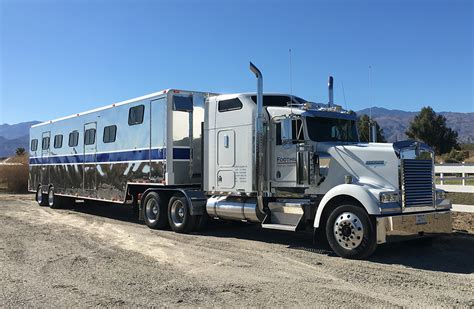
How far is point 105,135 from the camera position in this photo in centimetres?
1503

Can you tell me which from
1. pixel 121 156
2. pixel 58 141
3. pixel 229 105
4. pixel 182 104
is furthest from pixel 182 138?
pixel 58 141

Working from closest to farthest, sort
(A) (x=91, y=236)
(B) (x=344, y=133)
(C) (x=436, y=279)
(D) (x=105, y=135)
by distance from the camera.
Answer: (C) (x=436, y=279) → (B) (x=344, y=133) → (A) (x=91, y=236) → (D) (x=105, y=135)

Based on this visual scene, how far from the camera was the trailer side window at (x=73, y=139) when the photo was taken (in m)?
17.1

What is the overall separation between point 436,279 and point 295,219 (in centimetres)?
313

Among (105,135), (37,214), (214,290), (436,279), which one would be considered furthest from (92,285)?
(37,214)

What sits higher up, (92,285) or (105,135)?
(105,135)

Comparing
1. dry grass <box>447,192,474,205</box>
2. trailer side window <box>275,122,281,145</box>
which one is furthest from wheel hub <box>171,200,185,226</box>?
dry grass <box>447,192,474,205</box>

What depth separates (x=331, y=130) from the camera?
996 cm

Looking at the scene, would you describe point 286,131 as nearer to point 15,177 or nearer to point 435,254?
point 435,254

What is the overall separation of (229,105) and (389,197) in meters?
4.36

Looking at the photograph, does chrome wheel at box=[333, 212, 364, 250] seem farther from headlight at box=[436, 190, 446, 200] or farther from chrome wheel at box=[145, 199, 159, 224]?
chrome wheel at box=[145, 199, 159, 224]

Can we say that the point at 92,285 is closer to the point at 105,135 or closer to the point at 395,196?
the point at 395,196

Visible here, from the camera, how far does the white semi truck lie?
8.38 m

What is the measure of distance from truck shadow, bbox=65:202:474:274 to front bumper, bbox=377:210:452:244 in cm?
45
